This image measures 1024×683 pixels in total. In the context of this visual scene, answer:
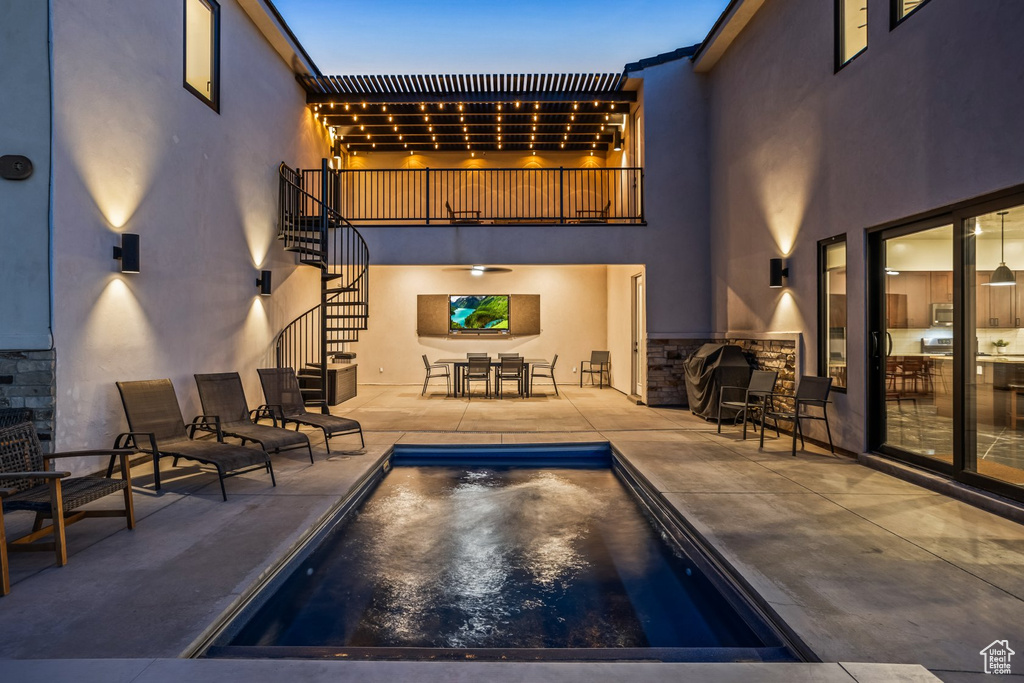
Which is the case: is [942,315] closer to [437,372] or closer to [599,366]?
[599,366]

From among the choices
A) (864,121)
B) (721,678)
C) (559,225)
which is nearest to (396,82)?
(559,225)

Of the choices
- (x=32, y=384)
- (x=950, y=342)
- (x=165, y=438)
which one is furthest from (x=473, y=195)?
(x=950, y=342)

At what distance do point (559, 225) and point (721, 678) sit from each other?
7.82 m

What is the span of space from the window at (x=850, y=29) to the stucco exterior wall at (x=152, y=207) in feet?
21.8

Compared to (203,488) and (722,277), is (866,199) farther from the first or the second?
(203,488)

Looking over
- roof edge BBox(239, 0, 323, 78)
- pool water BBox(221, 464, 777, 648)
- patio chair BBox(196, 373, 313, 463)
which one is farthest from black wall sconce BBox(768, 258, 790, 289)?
roof edge BBox(239, 0, 323, 78)

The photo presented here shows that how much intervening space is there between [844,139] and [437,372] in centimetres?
932

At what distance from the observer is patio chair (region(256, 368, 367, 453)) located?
19.2 feet

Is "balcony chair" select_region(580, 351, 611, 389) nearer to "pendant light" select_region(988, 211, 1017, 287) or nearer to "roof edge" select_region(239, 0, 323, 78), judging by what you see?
"roof edge" select_region(239, 0, 323, 78)

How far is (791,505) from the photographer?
396 centimetres

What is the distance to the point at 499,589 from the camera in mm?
3076

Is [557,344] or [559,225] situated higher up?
[559,225]

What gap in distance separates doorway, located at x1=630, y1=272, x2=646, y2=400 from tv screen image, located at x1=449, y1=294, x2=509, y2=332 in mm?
3417

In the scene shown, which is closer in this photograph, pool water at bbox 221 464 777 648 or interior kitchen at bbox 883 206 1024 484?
pool water at bbox 221 464 777 648
